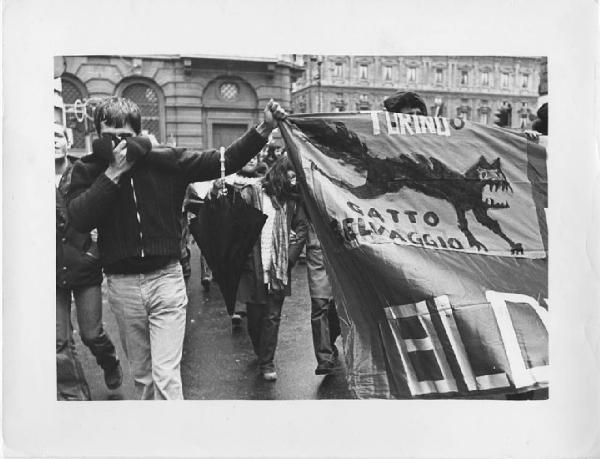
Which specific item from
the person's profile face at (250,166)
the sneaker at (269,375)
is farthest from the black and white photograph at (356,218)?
the person's profile face at (250,166)

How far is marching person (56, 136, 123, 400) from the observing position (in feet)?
13.4

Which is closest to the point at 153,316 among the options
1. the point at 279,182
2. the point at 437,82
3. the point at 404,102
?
the point at 279,182

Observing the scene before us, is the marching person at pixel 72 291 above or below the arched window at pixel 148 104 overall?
below

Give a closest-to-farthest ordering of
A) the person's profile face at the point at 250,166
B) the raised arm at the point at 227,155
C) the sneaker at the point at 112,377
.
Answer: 1. the raised arm at the point at 227,155
2. the sneaker at the point at 112,377
3. the person's profile face at the point at 250,166

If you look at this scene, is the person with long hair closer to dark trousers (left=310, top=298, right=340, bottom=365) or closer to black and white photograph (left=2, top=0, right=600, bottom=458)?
dark trousers (left=310, top=298, right=340, bottom=365)

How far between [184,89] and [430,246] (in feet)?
6.91

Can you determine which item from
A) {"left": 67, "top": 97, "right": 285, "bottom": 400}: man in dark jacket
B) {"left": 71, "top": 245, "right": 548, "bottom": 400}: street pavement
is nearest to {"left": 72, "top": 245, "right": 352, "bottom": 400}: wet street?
{"left": 71, "top": 245, "right": 548, "bottom": 400}: street pavement

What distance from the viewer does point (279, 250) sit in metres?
4.72

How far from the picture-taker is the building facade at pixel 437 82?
4.08 m

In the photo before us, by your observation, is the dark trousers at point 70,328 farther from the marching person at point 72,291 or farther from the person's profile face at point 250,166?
the person's profile face at point 250,166

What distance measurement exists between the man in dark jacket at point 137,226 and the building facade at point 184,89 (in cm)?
41

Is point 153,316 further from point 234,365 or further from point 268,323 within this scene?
point 234,365

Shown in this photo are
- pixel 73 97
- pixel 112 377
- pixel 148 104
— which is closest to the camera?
pixel 73 97

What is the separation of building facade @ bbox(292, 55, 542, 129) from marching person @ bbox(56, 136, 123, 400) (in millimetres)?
1784
